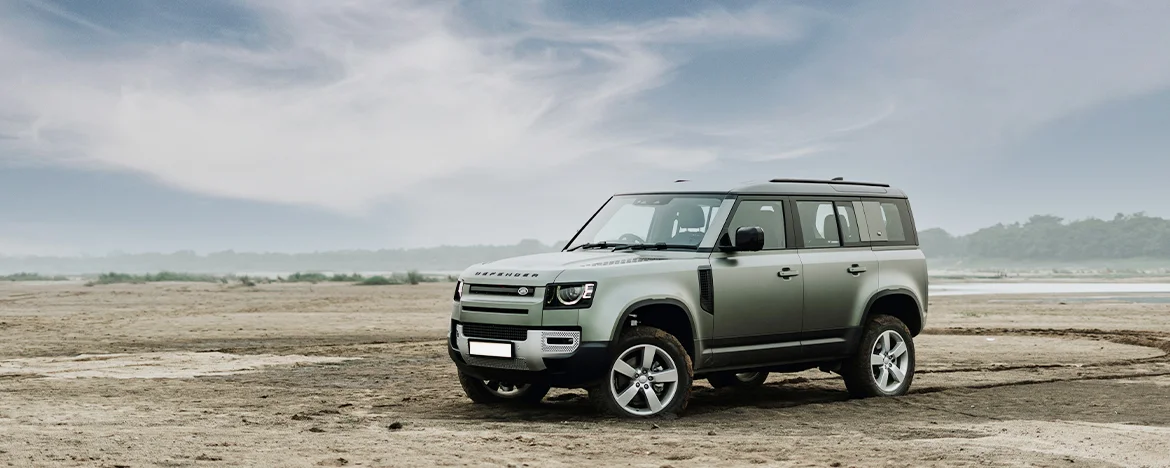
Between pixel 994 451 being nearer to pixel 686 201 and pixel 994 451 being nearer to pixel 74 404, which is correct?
pixel 686 201

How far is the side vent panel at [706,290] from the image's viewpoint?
1131 centimetres

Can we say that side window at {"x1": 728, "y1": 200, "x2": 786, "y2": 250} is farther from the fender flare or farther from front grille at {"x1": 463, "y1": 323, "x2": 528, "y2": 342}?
front grille at {"x1": 463, "y1": 323, "x2": 528, "y2": 342}

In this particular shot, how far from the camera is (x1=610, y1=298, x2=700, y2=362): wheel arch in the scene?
36.4ft

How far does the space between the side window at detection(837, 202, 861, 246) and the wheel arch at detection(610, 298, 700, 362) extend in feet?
7.82

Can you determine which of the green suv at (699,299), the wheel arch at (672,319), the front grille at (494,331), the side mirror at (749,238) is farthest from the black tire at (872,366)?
the front grille at (494,331)

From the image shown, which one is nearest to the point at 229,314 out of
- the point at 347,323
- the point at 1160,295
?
the point at 347,323

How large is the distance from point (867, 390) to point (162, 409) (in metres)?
7.08

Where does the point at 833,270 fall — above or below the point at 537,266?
below

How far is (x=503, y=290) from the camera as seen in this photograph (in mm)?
11000

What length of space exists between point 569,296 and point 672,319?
4.14 feet

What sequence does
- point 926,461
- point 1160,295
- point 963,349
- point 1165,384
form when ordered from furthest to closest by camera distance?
point 1160,295
point 963,349
point 1165,384
point 926,461

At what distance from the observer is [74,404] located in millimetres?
12461

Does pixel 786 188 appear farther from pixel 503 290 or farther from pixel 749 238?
pixel 503 290

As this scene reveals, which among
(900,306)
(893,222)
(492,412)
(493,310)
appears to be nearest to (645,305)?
(493,310)
